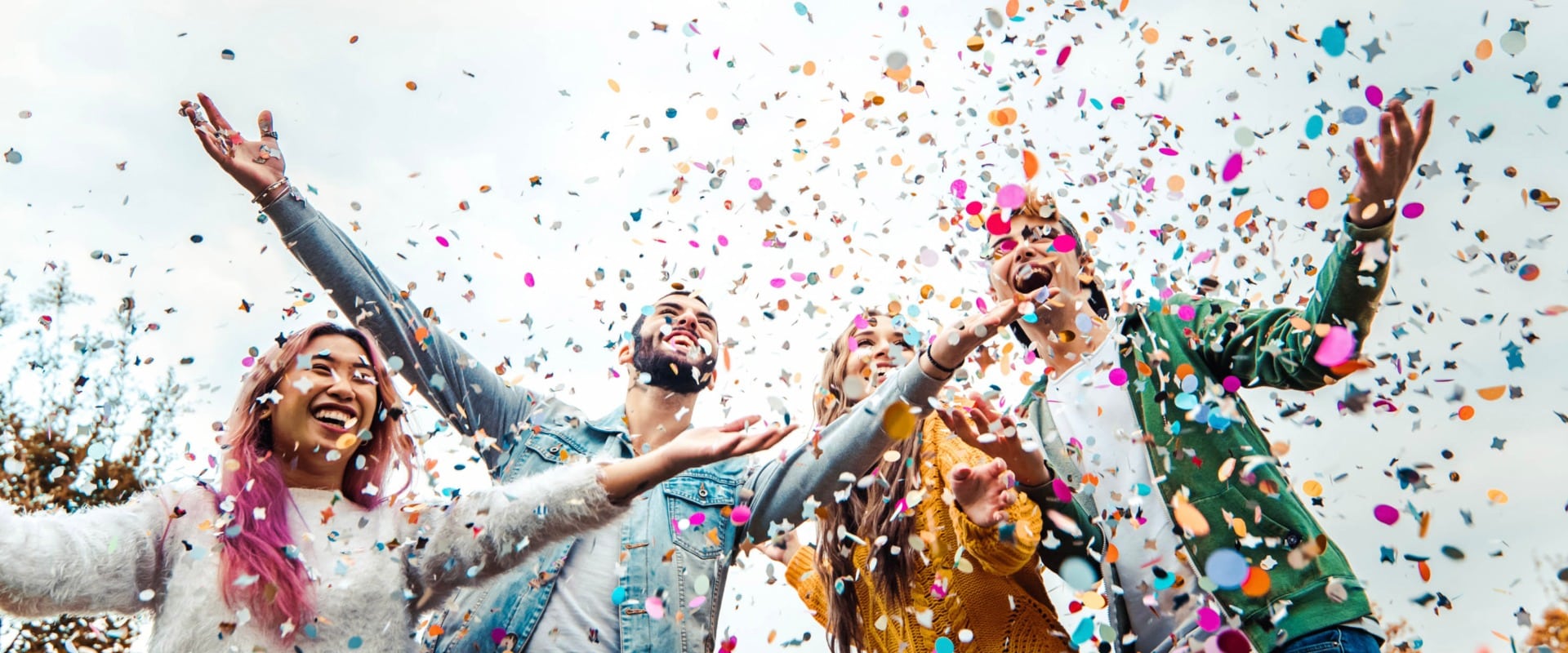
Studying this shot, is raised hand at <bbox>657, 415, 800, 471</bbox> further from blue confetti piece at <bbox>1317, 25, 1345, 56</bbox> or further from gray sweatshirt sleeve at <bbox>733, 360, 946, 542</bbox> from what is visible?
blue confetti piece at <bbox>1317, 25, 1345, 56</bbox>

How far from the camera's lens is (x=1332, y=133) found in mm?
3025

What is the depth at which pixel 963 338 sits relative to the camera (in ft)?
→ 9.46

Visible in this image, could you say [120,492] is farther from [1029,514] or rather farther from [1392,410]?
[1392,410]

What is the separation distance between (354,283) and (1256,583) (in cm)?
295

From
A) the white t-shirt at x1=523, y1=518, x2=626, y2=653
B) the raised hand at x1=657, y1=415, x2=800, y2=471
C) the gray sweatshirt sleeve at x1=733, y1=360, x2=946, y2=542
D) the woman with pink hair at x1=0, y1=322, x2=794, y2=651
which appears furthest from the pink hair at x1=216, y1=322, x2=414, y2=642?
the gray sweatshirt sleeve at x1=733, y1=360, x2=946, y2=542

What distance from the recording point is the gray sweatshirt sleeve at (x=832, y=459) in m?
2.97

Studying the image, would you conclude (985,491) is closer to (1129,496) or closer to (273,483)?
(1129,496)

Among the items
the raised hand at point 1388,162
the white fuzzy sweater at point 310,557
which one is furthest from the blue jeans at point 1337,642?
the white fuzzy sweater at point 310,557

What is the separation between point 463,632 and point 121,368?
760cm

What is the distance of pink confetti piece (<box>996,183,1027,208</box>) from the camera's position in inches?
137

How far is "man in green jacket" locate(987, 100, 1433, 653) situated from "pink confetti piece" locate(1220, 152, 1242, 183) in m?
0.40

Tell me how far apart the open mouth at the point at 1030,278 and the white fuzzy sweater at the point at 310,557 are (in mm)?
1572

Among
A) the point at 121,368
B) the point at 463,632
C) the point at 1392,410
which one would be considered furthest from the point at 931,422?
the point at 121,368

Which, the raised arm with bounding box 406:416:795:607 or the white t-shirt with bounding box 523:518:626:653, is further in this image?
the white t-shirt with bounding box 523:518:626:653
